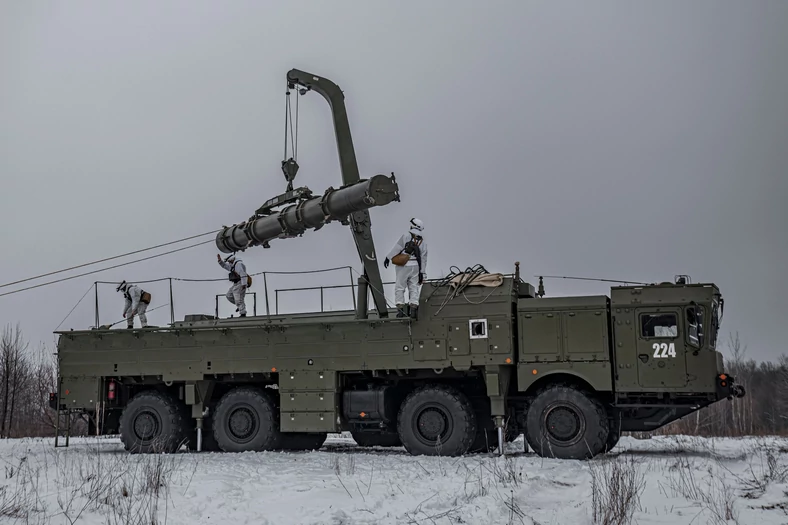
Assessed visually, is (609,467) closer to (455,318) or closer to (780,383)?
(455,318)

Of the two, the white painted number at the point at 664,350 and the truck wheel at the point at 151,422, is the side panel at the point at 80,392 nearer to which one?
the truck wheel at the point at 151,422

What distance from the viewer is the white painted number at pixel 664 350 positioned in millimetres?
14222

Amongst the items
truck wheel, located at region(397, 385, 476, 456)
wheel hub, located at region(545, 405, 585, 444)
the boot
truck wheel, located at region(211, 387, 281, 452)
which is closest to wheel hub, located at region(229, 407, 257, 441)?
truck wheel, located at region(211, 387, 281, 452)

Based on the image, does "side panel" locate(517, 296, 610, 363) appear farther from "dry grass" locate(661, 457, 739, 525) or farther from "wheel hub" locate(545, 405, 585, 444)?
"dry grass" locate(661, 457, 739, 525)

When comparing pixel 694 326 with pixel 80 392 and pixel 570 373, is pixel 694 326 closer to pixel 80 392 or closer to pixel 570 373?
pixel 570 373

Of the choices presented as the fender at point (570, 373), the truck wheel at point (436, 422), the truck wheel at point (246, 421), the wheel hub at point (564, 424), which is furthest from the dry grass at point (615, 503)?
the truck wheel at point (246, 421)

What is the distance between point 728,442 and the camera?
17.8 m

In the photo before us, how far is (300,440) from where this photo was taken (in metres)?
17.7

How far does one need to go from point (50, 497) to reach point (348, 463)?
5.00 meters

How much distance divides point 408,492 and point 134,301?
1097cm

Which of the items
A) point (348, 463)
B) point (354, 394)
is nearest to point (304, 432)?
point (354, 394)

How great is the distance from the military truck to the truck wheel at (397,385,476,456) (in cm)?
3

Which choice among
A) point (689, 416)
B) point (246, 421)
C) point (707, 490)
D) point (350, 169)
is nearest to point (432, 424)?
point (246, 421)

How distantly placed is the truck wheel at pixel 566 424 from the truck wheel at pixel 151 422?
298 inches
